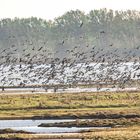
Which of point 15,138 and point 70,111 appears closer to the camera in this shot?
point 15,138

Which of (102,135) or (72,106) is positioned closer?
(102,135)

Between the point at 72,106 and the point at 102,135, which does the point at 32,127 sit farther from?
the point at 72,106

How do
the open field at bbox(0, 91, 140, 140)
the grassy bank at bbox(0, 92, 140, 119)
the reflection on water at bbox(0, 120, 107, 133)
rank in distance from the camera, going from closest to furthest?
the open field at bbox(0, 91, 140, 140)
the reflection on water at bbox(0, 120, 107, 133)
the grassy bank at bbox(0, 92, 140, 119)

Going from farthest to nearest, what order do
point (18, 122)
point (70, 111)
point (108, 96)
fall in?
point (108, 96) → point (70, 111) → point (18, 122)

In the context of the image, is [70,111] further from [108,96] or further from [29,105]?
[108,96]

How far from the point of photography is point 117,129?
63.3m

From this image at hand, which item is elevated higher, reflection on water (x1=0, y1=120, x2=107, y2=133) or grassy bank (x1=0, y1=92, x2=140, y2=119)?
grassy bank (x1=0, y1=92, x2=140, y2=119)

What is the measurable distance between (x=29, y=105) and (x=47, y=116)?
13.2 m

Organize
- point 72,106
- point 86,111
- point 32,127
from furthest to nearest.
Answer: point 72,106
point 86,111
point 32,127

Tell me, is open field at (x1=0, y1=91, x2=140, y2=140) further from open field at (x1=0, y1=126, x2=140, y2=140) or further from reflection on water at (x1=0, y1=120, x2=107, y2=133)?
reflection on water at (x1=0, y1=120, x2=107, y2=133)

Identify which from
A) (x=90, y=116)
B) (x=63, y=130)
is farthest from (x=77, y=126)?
(x=90, y=116)

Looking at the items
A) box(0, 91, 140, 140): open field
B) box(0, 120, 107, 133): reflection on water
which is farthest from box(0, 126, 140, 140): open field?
box(0, 120, 107, 133): reflection on water

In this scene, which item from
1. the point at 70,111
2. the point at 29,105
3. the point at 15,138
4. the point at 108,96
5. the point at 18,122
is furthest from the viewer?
the point at 108,96

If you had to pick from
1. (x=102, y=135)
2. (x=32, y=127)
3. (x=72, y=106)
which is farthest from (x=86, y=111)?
(x=102, y=135)
